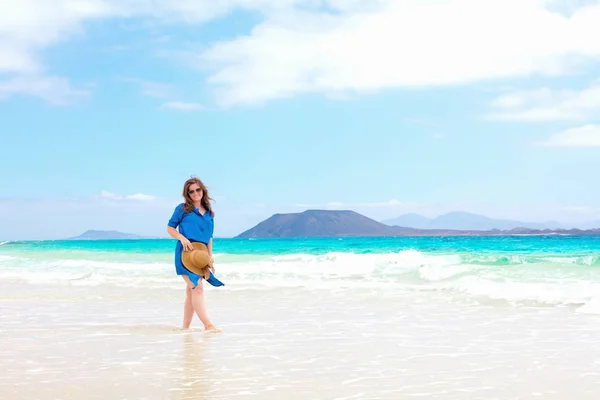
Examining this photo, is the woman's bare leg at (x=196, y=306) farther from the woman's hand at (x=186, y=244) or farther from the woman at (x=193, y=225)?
the woman's hand at (x=186, y=244)

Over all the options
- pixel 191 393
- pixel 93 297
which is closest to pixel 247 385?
pixel 191 393

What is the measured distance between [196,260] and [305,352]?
1.94 metres

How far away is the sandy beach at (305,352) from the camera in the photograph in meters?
4.96

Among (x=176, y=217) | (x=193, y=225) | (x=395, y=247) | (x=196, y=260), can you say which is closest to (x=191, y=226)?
(x=193, y=225)

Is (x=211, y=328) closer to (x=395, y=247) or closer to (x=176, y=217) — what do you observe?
(x=176, y=217)

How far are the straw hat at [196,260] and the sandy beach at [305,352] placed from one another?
26.7 inches

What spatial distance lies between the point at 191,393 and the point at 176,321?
4.24 metres

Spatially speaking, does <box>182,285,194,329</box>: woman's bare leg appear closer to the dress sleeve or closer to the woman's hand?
the woman's hand

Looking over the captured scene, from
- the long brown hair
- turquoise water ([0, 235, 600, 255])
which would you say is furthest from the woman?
turquoise water ([0, 235, 600, 255])

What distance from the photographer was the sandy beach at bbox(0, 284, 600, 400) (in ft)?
16.3

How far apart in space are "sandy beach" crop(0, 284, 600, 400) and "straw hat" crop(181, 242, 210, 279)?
68 cm

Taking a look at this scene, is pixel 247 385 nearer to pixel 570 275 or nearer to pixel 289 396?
pixel 289 396

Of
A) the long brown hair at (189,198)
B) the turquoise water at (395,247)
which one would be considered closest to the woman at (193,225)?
the long brown hair at (189,198)

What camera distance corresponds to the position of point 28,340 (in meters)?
7.25
